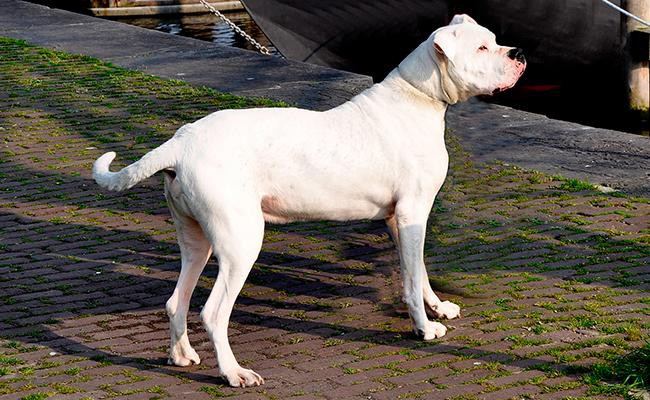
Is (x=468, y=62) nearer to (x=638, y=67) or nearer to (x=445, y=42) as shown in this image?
(x=445, y=42)

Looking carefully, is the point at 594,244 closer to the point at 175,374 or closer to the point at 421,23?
the point at 175,374

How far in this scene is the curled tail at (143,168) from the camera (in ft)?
20.6

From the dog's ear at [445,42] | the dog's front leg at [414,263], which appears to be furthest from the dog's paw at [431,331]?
the dog's ear at [445,42]

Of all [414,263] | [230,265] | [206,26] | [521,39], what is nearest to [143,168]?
[230,265]

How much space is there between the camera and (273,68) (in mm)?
13492

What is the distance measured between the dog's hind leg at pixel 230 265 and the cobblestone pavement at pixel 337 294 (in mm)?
119

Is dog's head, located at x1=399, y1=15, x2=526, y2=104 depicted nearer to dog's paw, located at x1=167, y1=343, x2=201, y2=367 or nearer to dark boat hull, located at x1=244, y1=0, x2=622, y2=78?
dog's paw, located at x1=167, y1=343, x2=201, y2=367

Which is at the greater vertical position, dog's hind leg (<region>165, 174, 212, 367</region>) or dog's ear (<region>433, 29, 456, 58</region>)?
dog's ear (<region>433, 29, 456, 58</region>)

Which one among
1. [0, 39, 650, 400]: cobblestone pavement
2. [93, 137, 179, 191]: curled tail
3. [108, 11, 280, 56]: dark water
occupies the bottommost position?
[108, 11, 280, 56]: dark water

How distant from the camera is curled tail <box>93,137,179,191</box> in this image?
20.6ft

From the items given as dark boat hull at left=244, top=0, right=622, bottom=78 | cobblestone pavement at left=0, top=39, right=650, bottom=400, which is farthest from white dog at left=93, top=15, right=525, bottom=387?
dark boat hull at left=244, top=0, right=622, bottom=78

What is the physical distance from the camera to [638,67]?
1427 cm

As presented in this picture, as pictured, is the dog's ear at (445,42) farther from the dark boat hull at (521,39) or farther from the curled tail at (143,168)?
the dark boat hull at (521,39)

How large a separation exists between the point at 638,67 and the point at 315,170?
8.58 m
